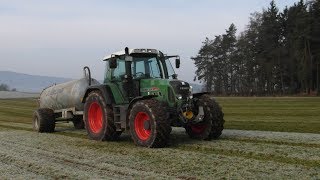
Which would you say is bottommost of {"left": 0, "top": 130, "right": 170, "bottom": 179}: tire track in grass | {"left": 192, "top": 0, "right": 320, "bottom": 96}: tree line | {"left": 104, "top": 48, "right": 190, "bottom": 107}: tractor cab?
{"left": 0, "top": 130, "right": 170, "bottom": 179}: tire track in grass

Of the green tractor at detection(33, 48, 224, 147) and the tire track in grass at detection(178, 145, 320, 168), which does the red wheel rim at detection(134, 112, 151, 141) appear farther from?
the tire track in grass at detection(178, 145, 320, 168)

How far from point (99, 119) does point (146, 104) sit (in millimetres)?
3214

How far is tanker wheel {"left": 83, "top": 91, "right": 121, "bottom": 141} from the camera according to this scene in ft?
42.8

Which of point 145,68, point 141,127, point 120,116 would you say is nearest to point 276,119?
point 145,68

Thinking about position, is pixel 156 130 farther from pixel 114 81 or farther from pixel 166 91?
pixel 114 81

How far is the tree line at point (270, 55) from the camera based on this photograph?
69938 mm

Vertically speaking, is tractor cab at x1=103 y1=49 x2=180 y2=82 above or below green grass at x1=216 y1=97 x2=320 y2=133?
above

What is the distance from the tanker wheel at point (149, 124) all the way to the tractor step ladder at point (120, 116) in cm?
65

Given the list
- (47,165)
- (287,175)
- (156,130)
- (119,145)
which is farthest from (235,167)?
(119,145)

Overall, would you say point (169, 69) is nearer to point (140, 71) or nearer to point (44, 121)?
point (140, 71)

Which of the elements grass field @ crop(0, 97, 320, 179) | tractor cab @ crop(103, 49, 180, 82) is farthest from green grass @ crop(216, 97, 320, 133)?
tractor cab @ crop(103, 49, 180, 82)

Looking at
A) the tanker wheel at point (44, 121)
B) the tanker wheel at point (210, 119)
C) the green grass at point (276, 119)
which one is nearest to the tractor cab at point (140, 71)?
the tanker wheel at point (210, 119)

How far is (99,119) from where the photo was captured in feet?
46.2

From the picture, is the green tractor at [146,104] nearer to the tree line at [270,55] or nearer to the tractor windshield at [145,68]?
the tractor windshield at [145,68]
